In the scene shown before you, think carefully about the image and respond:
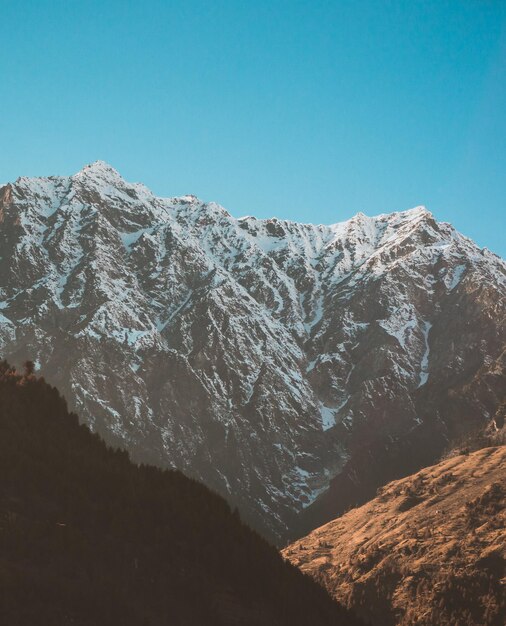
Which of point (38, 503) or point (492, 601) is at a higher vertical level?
point (38, 503)

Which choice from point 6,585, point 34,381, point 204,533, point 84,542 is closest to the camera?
point 6,585

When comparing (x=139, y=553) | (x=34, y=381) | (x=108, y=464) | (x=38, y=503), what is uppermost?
(x=34, y=381)

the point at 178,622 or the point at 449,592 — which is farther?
the point at 449,592

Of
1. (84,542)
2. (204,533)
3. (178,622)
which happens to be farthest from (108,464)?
(178,622)

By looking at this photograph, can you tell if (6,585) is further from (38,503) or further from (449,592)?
(449,592)

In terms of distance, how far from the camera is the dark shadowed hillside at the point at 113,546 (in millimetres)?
70875

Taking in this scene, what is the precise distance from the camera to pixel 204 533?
316 ft

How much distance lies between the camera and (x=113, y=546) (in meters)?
84.8

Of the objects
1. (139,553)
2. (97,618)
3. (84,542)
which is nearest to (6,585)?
(97,618)

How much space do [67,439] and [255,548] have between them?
93.1ft

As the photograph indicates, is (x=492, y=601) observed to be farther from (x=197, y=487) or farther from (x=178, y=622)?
(x=178, y=622)

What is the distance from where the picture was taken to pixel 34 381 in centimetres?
11825

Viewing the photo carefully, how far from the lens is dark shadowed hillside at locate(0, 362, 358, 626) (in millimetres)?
70875

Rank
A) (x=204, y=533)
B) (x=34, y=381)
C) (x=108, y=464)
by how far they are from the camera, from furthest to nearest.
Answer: (x=34, y=381) < (x=108, y=464) < (x=204, y=533)
